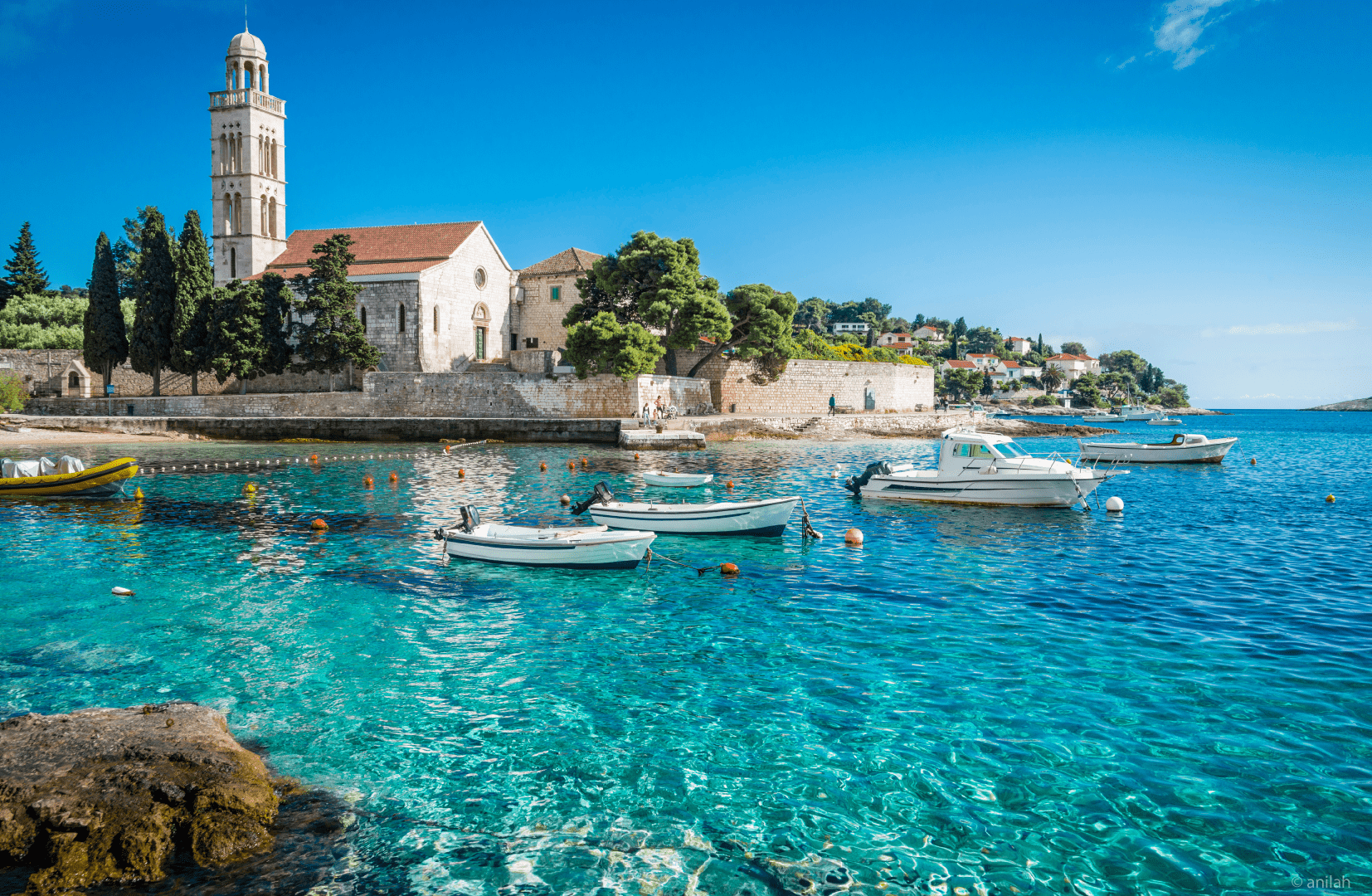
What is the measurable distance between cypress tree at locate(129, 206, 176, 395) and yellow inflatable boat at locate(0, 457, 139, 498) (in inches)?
1051

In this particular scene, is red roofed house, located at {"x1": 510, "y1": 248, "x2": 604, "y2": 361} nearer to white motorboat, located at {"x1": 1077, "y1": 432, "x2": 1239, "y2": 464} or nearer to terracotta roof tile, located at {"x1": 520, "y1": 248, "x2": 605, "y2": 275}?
terracotta roof tile, located at {"x1": 520, "y1": 248, "x2": 605, "y2": 275}

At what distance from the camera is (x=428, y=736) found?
Answer: 20.9 ft

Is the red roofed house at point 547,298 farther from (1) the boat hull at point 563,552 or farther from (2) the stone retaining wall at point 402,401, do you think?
(1) the boat hull at point 563,552

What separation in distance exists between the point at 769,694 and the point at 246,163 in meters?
53.2

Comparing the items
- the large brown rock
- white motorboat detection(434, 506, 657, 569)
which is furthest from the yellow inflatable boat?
the large brown rock

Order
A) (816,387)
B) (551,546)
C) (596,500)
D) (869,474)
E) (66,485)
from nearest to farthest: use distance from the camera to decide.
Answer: (551,546), (596,500), (66,485), (869,474), (816,387)

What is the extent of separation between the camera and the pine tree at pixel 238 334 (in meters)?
40.2

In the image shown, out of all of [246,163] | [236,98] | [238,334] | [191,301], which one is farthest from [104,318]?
[236,98]

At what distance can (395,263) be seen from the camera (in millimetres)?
44781

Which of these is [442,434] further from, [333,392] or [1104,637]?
[1104,637]

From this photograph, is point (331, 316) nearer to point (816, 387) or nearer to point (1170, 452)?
point (816, 387)

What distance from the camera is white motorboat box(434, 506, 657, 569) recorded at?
11883mm

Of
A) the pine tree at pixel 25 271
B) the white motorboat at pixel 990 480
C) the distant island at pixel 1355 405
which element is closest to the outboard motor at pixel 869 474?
the white motorboat at pixel 990 480

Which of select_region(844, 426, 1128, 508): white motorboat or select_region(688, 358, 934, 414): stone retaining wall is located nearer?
select_region(844, 426, 1128, 508): white motorboat
